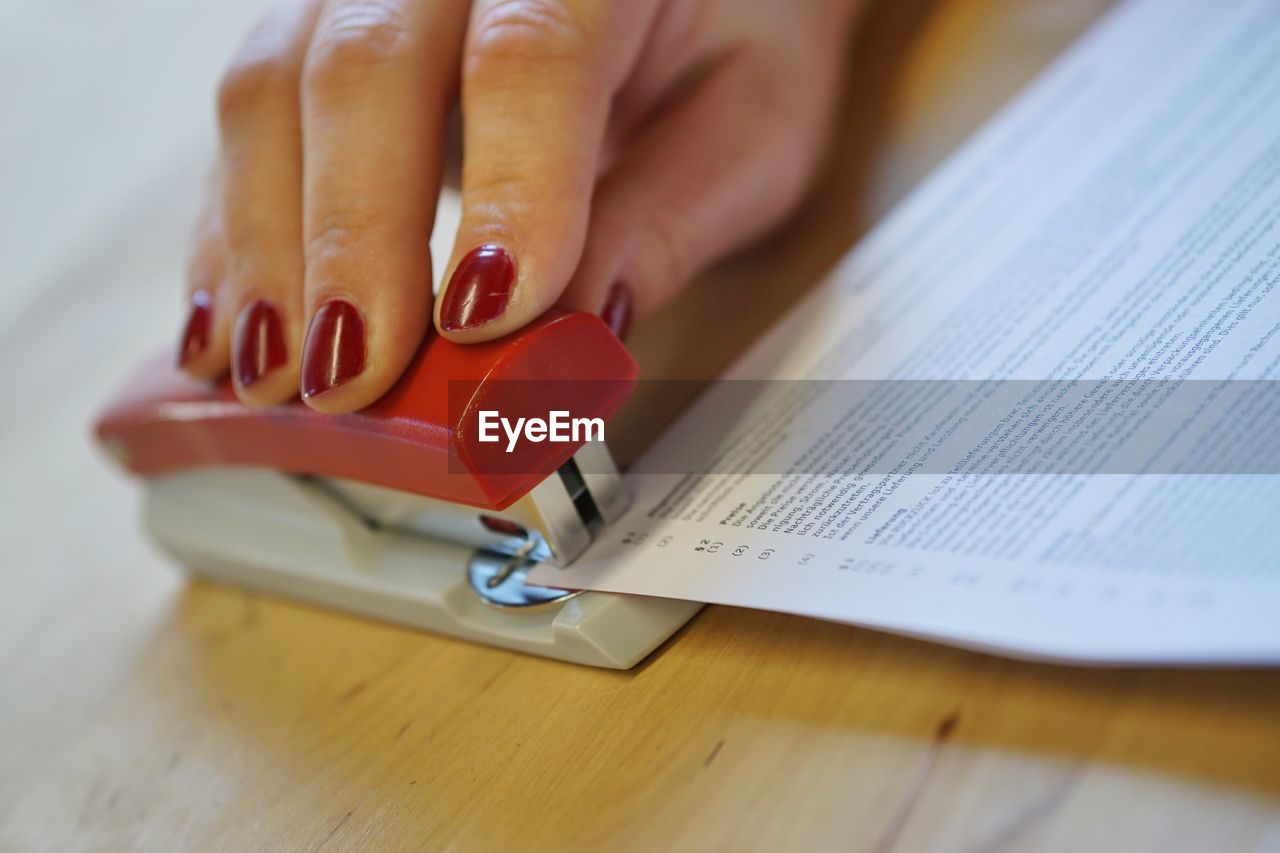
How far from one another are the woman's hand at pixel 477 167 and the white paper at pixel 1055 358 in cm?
8

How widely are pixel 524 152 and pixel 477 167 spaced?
20 millimetres

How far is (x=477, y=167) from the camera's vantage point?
44 cm

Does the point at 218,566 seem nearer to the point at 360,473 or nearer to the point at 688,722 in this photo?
the point at 360,473

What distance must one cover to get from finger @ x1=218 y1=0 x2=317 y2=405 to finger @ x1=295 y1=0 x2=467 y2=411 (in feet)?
0.10

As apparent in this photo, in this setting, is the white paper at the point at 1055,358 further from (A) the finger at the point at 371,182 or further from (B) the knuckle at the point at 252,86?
(B) the knuckle at the point at 252,86

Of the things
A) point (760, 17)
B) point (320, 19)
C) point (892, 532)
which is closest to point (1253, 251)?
point (892, 532)

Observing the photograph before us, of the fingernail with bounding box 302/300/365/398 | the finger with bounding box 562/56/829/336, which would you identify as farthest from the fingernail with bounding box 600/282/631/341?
the fingernail with bounding box 302/300/365/398

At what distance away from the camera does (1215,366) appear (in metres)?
0.35

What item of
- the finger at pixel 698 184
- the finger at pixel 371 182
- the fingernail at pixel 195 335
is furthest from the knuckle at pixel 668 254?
the fingernail at pixel 195 335

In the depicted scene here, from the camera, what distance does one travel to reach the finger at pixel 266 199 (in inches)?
18.3

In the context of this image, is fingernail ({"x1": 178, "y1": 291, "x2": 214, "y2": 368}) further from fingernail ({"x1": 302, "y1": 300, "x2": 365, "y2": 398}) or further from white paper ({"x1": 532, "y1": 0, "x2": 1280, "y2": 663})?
white paper ({"x1": 532, "y1": 0, "x2": 1280, "y2": 663})

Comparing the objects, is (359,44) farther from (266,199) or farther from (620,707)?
(620,707)

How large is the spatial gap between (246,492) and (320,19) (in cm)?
22

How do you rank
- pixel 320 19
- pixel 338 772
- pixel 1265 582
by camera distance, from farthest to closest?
pixel 320 19 < pixel 338 772 < pixel 1265 582
